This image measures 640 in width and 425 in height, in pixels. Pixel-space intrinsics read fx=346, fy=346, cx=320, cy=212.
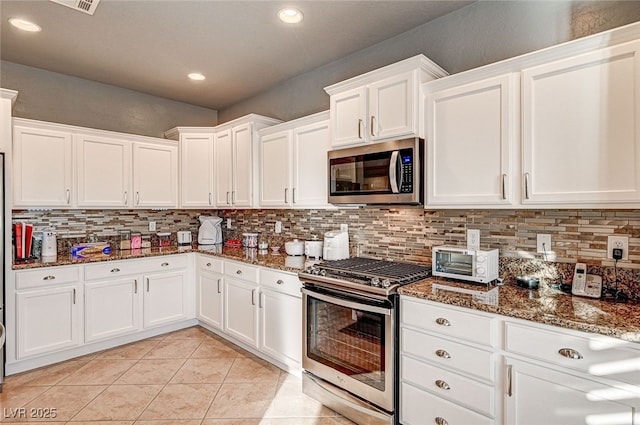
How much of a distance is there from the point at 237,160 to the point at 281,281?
5.16 feet

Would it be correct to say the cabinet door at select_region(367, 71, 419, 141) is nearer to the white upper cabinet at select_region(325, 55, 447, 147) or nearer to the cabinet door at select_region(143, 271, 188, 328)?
the white upper cabinet at select_region(325, 55, 447, 147)

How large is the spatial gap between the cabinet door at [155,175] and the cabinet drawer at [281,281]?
1781 mm

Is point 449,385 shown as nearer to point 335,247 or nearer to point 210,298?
point 335,247

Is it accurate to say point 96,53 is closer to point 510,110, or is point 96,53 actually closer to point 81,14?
point 81,14

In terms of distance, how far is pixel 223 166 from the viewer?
3924mm

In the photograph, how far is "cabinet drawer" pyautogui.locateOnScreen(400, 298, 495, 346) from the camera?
1.69 m

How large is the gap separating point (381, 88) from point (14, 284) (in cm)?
322

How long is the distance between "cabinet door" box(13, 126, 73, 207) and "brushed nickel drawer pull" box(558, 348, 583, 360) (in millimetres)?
3945

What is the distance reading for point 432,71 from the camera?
233 centimetres

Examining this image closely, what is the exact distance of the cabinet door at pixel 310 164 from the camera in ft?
9.59

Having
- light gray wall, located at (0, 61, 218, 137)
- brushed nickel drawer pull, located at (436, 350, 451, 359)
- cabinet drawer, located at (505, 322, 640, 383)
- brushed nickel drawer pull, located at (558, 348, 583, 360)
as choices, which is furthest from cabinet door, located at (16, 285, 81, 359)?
brushed nickel drawer pull, located at (558, 348, 583, 360)

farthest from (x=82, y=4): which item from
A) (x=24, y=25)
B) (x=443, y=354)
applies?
(x=443, y=354)

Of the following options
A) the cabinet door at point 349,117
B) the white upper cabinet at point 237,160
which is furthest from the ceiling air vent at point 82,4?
the cabinet door at point 349,117

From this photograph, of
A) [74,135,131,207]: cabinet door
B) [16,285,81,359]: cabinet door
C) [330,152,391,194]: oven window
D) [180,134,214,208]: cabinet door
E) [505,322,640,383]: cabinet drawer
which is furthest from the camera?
[180,134,214,208]: cabinet door
